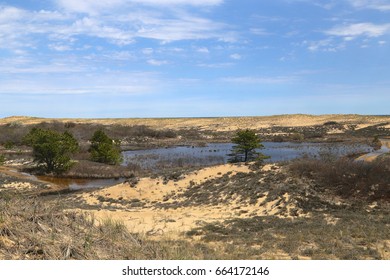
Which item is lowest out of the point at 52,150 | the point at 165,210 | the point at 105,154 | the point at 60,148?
the point at 165,210

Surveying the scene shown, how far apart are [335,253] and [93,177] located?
2889cm

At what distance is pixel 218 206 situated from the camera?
733 inches

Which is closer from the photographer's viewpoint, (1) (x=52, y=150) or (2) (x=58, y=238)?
(2) (x=58, y=238)

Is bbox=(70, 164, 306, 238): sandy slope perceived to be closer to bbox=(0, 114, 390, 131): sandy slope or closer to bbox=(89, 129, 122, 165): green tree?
bbox=(89, 129, 122, 165): green tree

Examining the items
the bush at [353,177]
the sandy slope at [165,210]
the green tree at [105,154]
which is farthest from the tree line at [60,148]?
the bush at [353,177]

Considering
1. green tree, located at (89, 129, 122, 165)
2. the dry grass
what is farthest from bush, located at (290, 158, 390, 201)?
green tree, located at (89, 129, 122, 165)

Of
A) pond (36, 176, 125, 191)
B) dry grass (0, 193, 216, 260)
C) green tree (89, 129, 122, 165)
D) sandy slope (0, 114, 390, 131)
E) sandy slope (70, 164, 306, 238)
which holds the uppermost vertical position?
sandy slope (0, 114, 390, 131)

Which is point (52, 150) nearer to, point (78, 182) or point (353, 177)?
point (78, 182)

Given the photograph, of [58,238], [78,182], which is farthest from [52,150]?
[58,238]

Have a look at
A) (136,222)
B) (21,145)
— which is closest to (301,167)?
(136,222)

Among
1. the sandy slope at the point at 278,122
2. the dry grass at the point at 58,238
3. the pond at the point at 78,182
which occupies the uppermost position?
the sandy slope at the point at 278,122

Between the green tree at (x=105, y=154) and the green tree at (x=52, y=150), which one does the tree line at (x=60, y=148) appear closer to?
the green tree at (x=52, y=150)

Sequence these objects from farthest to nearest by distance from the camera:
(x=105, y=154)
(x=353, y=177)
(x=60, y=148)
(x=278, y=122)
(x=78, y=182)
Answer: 1. (x=278, y=122)
2. (x=105, y=154)
3. (x=60, y=148)
4. (x=78, y=182)
5. (x=353, y=177)

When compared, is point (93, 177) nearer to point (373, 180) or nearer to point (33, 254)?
point (373, 180)
